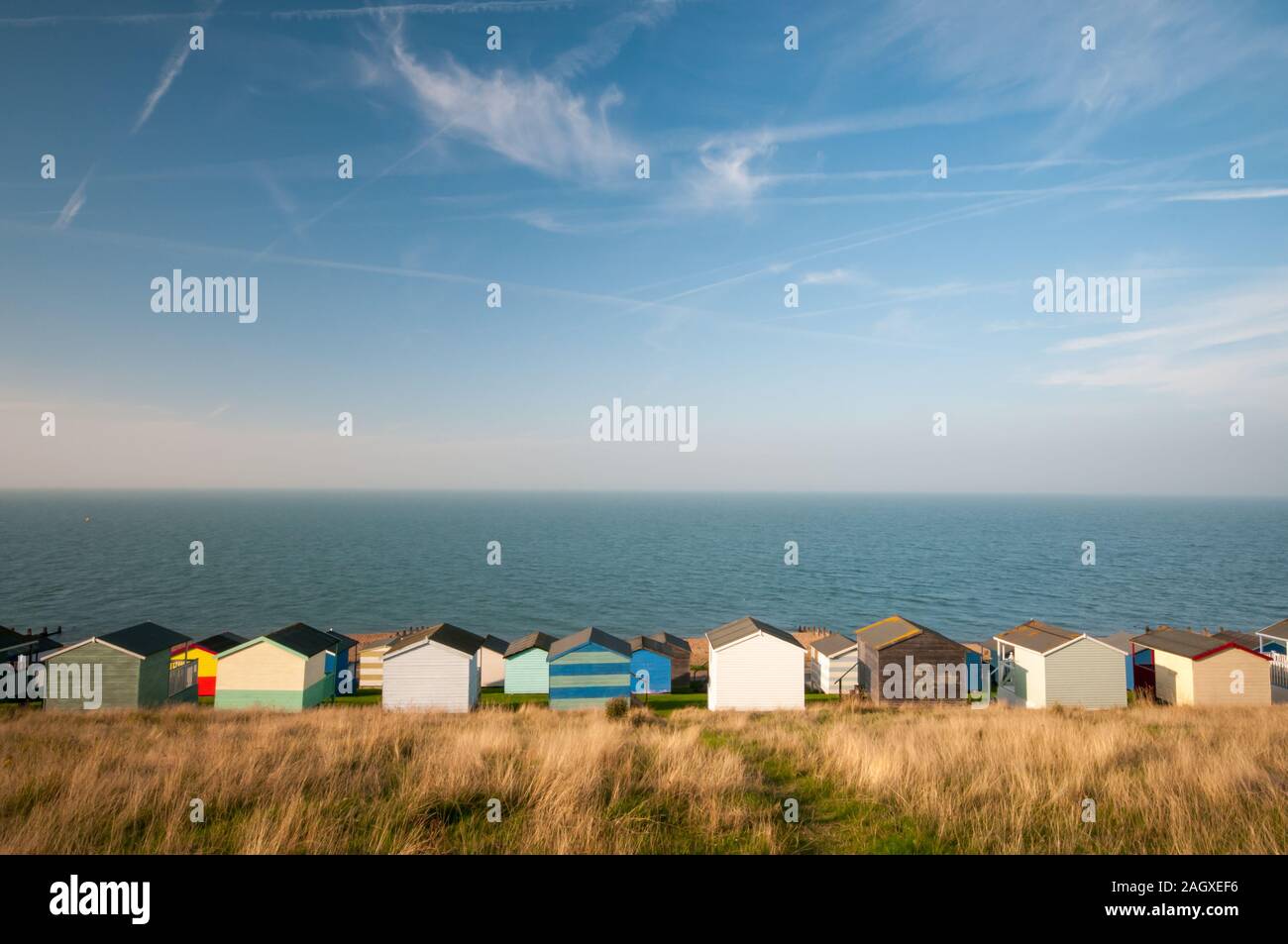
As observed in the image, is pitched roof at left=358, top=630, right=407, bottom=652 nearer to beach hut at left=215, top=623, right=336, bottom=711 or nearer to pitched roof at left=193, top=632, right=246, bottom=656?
beach hut at left=215, top=623, right=336, bottom=711

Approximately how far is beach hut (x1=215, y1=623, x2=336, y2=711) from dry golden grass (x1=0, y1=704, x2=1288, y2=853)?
1928 cm

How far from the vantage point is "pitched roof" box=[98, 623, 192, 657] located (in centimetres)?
2520

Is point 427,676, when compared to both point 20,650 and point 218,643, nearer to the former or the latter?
point 218,643

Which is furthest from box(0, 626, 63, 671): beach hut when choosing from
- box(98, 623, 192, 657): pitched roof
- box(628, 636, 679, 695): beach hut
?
box(628, 636, 679, 695): beach hut

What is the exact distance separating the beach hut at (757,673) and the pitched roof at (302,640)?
18411 millimetres

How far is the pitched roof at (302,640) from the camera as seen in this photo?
2656 cm

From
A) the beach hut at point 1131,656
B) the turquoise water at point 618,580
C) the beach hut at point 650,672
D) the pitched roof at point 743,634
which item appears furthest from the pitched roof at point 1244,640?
the turquoise water at point 618,580

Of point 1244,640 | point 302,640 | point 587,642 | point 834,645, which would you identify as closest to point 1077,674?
point 1244,640

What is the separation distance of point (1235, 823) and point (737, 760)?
465cm

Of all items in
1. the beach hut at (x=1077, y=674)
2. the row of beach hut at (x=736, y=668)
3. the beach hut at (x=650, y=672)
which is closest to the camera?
the row of beach hut at (x=736, y=668)

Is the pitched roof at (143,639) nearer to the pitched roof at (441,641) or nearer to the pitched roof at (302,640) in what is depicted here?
the pitched roof at (302,640)

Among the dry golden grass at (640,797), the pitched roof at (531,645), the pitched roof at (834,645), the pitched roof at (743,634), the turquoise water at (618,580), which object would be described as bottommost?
the turquoise water at (618,580)
